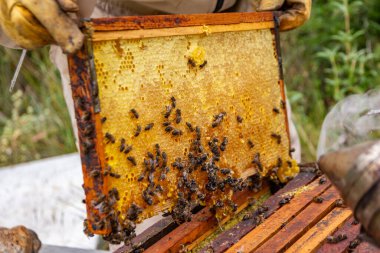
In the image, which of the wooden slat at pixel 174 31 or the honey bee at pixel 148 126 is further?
the honey bee at pixel 148 126

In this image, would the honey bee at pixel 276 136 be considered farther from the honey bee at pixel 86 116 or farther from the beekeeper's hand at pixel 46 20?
the beekeeper's hand at pixel 46 20

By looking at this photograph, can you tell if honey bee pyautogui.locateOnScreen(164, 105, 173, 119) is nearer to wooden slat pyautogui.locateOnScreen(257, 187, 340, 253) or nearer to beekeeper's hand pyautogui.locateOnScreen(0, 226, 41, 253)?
wooden slat pyautogui.locateOnScreen(257, 187, 340, 253)

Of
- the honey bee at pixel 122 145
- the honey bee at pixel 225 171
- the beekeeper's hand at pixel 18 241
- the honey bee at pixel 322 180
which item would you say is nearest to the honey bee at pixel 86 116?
the honey bee at pixel 122 145

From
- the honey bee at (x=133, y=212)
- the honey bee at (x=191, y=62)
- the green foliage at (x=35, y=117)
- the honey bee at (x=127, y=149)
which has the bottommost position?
the green foliage at (x=35, y=117)

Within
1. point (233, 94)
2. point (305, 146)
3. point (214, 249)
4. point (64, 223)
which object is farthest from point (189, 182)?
point (305, 146)

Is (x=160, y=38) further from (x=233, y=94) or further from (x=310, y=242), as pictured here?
(x=310, y=242)

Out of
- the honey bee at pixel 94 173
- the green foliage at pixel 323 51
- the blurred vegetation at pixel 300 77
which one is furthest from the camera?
the blurred vegetation at pixel 300 77

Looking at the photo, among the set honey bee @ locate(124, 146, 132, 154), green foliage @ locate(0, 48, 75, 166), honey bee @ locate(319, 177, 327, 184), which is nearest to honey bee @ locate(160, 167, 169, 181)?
honey bee @ locate(124, 146, 132, 154)
